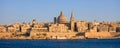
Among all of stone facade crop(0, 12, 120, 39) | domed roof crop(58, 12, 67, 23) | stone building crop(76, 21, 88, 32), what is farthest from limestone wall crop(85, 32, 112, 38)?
domed roof crop(58, 12, 67, 23)

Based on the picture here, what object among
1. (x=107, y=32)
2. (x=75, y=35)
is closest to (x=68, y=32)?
(x=75, y=35)

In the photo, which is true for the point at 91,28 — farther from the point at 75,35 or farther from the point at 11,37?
the point at 11,37

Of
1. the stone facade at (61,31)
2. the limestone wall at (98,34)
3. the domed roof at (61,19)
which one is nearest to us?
the stone facade at (61,31)

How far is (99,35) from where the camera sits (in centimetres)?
9531

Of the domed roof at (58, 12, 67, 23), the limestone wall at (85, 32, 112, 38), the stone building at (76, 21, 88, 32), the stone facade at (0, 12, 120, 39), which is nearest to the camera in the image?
the stone facade at (0, 12, 120, 39)

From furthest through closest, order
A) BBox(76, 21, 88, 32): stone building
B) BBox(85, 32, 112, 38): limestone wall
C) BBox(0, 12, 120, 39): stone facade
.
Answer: BBox(76, 21, 88, 32): stone building → BBox(85, 32, 112, 38): limestone wall → BBox(0, 12, 120, 39): stone facade

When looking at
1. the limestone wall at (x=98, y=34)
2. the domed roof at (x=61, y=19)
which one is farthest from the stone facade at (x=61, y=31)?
the domed roof at (x=61, y=19)

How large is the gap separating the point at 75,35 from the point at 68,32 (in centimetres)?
211

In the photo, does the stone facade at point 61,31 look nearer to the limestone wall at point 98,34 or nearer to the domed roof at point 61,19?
the limestone wall at point 98,34

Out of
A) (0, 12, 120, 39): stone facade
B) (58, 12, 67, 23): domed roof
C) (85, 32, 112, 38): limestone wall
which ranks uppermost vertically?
(58, 12, 67, 23): domed roof

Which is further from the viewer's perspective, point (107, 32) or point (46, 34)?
point (107, 32)

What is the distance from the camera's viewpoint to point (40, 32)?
3639 inches

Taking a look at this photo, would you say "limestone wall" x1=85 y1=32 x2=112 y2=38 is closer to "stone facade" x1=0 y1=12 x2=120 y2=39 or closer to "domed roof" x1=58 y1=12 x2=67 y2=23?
"stone facade" x1=0 y1=12 x2=120 y2=39

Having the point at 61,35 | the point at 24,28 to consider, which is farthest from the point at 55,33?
the point at 24,28
